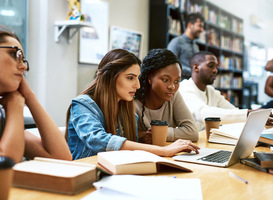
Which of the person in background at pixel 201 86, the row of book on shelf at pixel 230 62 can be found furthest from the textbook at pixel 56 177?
the row of book on shelf at pixel 230 62

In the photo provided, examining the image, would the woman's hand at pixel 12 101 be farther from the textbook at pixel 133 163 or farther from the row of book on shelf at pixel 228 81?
the row of book on shelf at pixel 228 81

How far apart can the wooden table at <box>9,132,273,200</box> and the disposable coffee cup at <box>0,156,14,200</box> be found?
147 millimetres

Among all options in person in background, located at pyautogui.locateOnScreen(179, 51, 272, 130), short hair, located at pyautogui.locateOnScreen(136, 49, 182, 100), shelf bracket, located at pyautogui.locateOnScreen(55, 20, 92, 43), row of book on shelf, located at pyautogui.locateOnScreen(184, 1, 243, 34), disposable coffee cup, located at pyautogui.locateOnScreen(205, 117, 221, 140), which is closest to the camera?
disposable coffee cup, located at pyautogui.locateOnScreen(205, 117, 221, 140)

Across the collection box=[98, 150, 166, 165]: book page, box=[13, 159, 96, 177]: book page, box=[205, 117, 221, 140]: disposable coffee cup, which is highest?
box=[205, 117, 221, 140]: disposable coffee cup

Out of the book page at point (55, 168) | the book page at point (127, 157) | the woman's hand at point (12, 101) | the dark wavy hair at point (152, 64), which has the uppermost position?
the dark wavy hair at point (152, 64)

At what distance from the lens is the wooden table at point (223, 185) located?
0.72m

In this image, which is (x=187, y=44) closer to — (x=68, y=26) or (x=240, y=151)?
(x=68, y=26)

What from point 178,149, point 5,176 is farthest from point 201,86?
point 5,176

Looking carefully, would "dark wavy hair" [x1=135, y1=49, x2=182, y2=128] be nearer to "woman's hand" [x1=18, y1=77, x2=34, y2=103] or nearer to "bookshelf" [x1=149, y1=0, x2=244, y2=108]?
"woman's hand" [x1=18, y1=77, x2=34, y2=103]

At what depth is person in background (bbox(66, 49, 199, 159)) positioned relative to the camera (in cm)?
126

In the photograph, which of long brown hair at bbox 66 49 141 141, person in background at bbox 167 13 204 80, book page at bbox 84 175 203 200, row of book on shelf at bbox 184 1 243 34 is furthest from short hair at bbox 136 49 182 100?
row of book on shelf at bbox 184 1 243 34

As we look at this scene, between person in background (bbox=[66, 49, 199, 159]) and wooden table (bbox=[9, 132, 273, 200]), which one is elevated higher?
person in background (bbox=[66, 49, 199, 159])

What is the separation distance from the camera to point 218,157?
1.19m

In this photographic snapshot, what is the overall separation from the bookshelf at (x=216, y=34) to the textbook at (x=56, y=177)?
3.59 m
